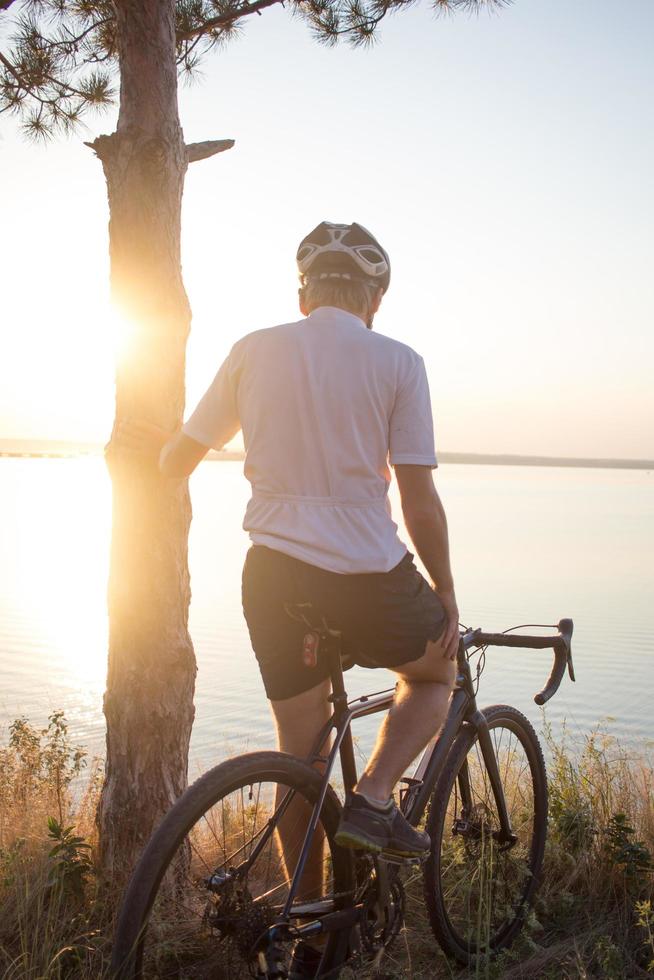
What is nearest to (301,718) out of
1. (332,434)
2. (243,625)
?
(332,434)

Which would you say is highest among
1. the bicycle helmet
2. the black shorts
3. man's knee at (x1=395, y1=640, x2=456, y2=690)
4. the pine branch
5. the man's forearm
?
the pine branch

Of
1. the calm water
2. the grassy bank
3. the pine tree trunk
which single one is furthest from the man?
the calm water

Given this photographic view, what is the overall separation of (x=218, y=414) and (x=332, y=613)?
2.04ft

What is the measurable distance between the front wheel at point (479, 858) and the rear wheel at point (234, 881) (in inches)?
20.0

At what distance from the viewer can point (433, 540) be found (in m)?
2.61

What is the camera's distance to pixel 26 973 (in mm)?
2592

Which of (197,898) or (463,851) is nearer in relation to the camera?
(197,898)

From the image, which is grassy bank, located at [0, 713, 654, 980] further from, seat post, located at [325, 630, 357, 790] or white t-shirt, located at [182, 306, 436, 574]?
white t-shirt, located at [182, 306, 436, 574]

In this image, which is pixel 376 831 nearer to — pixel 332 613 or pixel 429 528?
pixel 332 613

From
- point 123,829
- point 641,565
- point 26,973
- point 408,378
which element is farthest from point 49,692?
point 641,565

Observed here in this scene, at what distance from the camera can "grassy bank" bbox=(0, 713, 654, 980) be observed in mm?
2883

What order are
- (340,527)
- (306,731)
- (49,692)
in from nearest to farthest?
(340,527)
(306,731)
(49,692)

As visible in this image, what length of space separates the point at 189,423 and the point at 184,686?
1191 mm

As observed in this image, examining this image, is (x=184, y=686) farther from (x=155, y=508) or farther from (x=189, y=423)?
(x=189, y=423)
